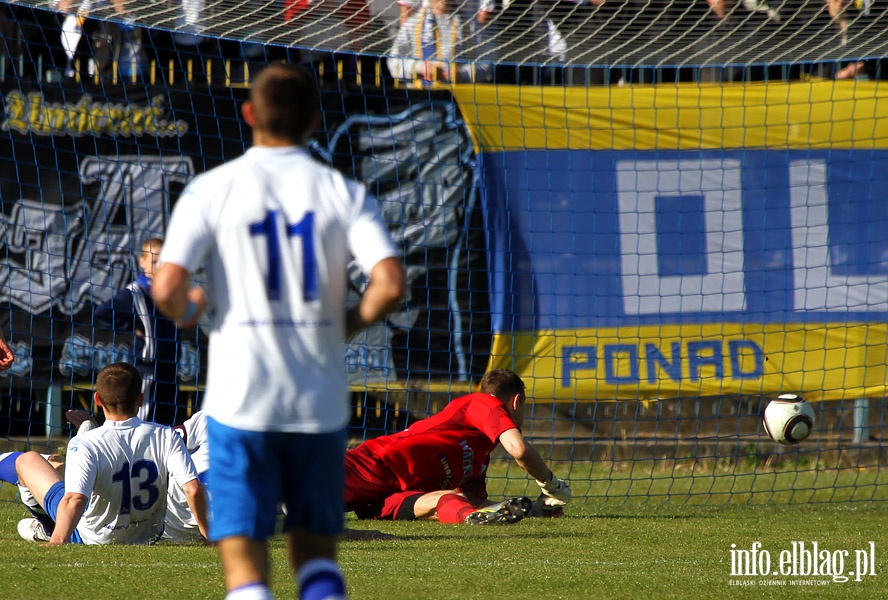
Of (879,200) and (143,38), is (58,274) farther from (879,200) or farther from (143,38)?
(879,200)

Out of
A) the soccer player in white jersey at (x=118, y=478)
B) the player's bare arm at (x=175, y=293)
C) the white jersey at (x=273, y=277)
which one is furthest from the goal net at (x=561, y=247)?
the player's bare arm at (x=175, y=293)

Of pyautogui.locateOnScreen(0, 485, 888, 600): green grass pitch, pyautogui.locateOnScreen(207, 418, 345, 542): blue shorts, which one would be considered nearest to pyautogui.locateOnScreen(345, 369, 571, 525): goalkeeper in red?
pyautogui.locateOnScreen(0, 485, 888, 600): green grass pitch

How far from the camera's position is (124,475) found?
5461 mm

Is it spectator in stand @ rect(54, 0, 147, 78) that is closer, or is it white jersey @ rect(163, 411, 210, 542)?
white jersey @ rect(163, 411, 210, 542)

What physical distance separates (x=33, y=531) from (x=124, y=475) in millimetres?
925

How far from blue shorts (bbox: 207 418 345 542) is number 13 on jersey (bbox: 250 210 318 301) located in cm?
34

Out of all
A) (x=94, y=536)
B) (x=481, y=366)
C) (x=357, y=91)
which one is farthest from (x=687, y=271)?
(x=94, y=536)

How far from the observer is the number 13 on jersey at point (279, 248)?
9.40 feet

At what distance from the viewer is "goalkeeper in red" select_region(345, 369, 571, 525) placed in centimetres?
695

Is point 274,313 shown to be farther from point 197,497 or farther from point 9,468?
point 9,468

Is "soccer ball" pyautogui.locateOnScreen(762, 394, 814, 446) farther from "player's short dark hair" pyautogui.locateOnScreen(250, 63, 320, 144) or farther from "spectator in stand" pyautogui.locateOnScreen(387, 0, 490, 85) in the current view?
"player's short dark hair" pyautogui.locateOnScreen(250, 63, 320, 144)

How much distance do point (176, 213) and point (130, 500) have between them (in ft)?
9.92

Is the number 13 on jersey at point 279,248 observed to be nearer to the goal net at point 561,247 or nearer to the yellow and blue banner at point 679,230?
the goal net at point 561,247

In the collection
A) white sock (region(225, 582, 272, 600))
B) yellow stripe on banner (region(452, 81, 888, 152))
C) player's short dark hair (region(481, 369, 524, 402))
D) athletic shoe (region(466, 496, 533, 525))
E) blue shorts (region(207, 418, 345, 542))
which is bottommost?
athletic shoe (region(466, 496, 533, 525))
